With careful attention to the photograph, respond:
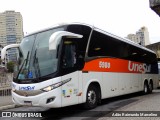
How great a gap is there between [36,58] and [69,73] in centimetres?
124

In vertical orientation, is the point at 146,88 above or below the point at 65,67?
below

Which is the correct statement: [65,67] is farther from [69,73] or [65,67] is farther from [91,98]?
[91,98]

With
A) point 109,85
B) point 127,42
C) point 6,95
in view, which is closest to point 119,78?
point 109,85

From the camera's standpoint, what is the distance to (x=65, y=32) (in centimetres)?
966

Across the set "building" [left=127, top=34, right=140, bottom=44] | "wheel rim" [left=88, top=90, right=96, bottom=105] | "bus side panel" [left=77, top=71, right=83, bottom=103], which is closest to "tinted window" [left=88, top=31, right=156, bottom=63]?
"bus side panel" [left=77, top=71, right=83, bottom=103]

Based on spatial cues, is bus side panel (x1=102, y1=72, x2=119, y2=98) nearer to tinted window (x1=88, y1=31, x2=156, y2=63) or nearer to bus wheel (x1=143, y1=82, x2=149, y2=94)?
tinted window (x1=88, y1=31, x2=156, y2=63)

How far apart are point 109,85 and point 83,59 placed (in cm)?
254

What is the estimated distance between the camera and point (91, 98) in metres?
11.1

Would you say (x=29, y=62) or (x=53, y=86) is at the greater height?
(x=29, y=62)

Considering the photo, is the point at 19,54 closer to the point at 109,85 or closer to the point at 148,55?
the point at 109,85

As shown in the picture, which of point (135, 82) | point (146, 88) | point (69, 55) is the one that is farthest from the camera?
point (146, 88)

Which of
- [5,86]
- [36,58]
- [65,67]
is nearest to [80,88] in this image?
Result: [65,67]

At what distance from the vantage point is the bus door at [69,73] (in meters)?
9.58

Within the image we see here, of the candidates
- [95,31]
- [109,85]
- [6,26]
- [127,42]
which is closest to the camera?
[95,31]
